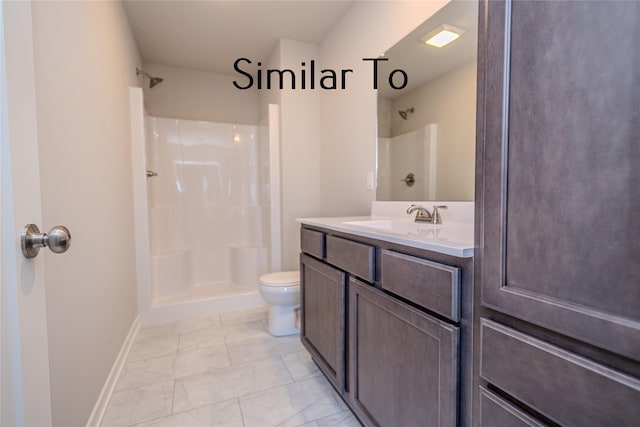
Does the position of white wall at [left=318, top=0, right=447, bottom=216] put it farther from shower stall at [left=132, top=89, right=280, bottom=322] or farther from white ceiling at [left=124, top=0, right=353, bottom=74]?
shower stall at [left=132, top=89, right=280, bottom=322]

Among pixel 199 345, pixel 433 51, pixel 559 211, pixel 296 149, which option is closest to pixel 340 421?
pixel 199 345

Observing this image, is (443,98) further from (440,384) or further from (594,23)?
(440,384)

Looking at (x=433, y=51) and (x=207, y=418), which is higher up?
(x=433, y=51)

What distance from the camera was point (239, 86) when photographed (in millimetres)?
3436

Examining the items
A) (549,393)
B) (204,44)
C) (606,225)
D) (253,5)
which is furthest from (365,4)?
(549,393)

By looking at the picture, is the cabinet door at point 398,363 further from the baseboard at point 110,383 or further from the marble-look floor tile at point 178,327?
the marble-look floor tile at point 178,327

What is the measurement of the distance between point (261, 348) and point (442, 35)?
210cm

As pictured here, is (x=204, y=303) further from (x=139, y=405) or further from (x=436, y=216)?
(x=436, y=216)

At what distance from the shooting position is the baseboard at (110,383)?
1262 millimetres

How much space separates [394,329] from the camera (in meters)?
0.93

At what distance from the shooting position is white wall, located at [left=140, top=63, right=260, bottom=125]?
3.10 meters

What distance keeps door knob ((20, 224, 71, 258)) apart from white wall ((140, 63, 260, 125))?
289 centimetres

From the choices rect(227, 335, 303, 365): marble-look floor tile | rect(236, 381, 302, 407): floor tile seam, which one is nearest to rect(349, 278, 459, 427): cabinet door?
rect(236, 381, 302, 407): floor tile seam

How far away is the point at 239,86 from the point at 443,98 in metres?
2.68
